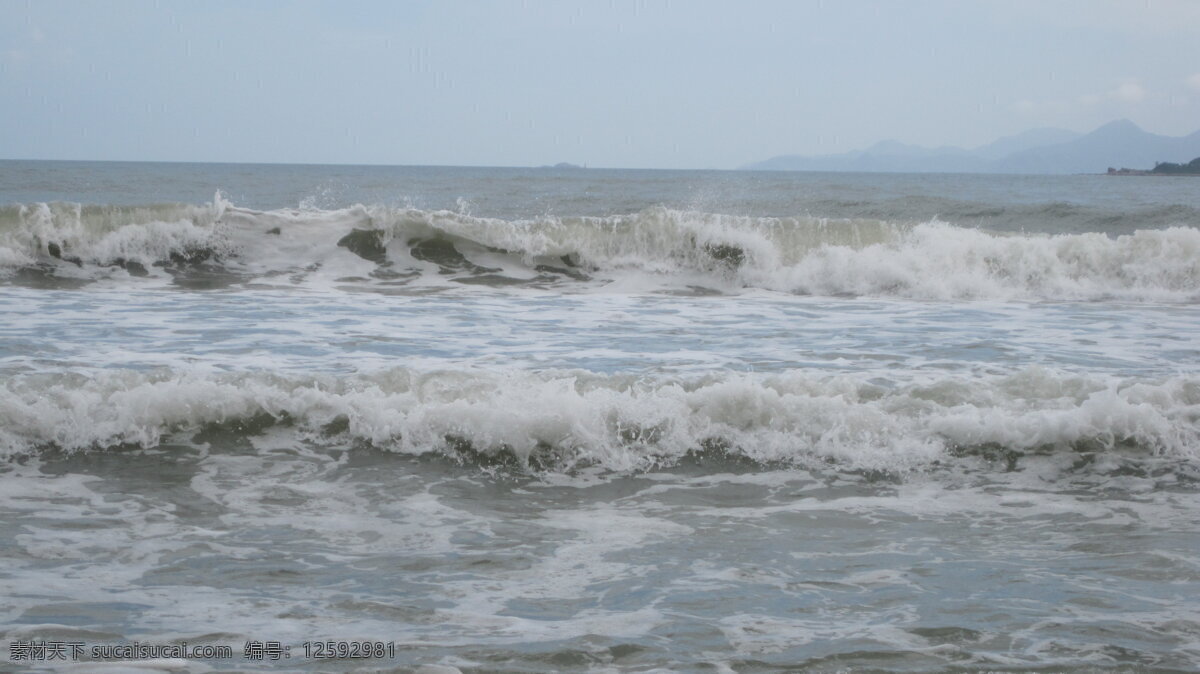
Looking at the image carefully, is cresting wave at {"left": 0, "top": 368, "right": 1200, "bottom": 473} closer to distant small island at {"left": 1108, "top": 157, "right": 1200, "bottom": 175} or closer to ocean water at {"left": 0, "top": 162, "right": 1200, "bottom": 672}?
ocean water at {"left": 0, "top": 162, "right": 1200, "bottom": 672}

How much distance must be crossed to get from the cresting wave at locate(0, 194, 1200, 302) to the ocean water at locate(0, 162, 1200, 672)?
5.94 feet

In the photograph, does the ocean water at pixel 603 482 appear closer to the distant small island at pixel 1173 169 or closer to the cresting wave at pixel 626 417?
the cresting wave at pixel 626 417

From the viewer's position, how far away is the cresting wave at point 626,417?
528cm

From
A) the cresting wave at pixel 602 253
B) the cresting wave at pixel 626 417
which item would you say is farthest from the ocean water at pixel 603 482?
the cresting wave at pixel 602 253

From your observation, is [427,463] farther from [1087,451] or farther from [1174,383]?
[1174,383]

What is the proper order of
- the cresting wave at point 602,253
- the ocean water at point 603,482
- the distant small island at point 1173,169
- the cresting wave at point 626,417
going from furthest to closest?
the distant small island at point 1173,169, the cresting wave at point 602,253, the cresting wave at point 626,417, the ocean water at point 603,482

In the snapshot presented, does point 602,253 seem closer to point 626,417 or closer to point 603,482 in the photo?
point 626,417

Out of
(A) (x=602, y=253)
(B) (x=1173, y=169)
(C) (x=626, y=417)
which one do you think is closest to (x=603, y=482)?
(C) (x=626, y=417)

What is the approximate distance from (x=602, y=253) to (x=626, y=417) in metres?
8.32

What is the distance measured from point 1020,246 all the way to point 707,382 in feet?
29.6

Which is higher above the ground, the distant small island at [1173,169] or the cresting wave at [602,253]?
the distant small island at [1173,169]

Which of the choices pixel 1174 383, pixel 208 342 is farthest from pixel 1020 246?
pixel 208 342

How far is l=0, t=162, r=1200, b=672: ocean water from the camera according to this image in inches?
124

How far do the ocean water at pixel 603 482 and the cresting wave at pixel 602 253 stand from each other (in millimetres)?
1811
